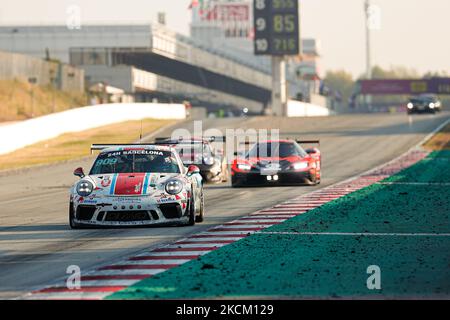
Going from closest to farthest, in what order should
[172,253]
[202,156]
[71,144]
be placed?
[172,253] < [202,156] < [71,144]

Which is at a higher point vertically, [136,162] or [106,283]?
[136,162]

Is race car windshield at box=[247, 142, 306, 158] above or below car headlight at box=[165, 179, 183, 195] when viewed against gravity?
above

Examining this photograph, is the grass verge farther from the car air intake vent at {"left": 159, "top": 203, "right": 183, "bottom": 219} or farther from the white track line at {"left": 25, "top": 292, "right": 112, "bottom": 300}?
the white track line at {"left": 25, "top": 292, "right": 112, "bottom": 300}

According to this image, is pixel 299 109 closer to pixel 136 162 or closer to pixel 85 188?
pixel 136 162

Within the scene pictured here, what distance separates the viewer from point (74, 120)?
60.7 m

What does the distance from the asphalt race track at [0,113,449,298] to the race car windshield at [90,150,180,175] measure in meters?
1.10

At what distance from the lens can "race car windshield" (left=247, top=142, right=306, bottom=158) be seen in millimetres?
28359

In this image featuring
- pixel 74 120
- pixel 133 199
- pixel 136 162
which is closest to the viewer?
pixel 133 199

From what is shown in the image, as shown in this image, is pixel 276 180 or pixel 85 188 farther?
pixel 276 180

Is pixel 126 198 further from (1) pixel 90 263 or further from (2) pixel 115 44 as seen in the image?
(2) pixel 115 44

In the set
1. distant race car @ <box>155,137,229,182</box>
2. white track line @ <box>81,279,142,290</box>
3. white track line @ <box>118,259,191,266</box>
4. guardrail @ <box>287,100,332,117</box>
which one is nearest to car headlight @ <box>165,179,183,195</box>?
white track line @ <box>118,259,191,266</box>

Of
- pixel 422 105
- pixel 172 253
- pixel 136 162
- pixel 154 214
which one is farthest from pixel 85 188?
pixel 422 105

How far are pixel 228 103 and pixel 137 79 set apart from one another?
26.5 metres

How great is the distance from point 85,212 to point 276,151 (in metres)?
12.2
